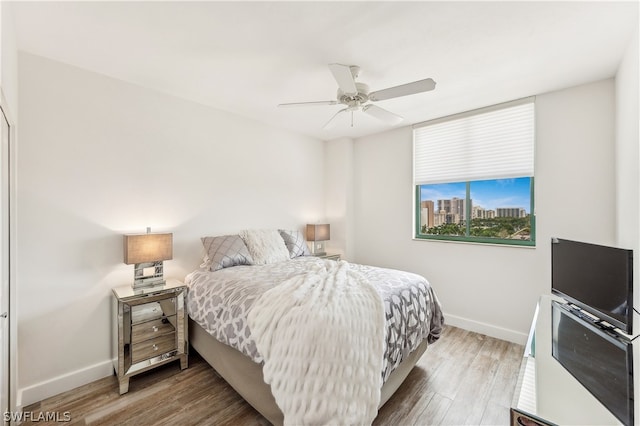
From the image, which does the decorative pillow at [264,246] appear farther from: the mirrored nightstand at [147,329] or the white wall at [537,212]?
the white wall at [537,212]

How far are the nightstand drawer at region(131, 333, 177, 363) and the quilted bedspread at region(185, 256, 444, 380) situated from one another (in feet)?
0.86

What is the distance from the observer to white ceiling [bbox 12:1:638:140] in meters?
1.65

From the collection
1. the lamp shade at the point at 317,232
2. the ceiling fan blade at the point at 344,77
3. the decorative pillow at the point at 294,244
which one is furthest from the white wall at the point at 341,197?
the ceiling fan blade at the point at 344,77

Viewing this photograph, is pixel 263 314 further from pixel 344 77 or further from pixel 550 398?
pixel 344 77

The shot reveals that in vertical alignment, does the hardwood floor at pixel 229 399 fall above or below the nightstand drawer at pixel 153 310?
below

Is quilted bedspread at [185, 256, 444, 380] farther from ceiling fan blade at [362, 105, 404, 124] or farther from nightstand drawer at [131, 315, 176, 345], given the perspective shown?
ceiling fan blade at [362, 105, 404, 124]

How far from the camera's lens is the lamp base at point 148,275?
248 centimetres

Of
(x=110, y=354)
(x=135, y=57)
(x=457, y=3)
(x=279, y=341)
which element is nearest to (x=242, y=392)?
(x=279, y=341)

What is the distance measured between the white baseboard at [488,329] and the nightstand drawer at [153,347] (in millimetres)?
3182

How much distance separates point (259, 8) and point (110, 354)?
3059 millimetres

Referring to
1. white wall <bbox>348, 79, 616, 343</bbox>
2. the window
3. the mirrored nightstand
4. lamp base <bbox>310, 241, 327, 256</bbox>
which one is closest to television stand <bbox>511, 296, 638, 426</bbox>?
white wall <bbox>348, 79, 616, 343</bbox>

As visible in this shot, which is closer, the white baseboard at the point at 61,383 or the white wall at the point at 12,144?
the white wall at the point at 12,144

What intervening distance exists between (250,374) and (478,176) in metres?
3.17

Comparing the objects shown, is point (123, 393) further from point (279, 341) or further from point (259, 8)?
point (259, 8)
